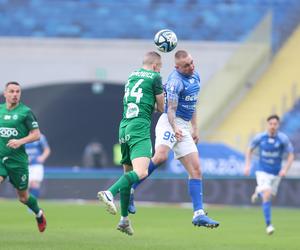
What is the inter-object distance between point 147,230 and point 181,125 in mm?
3757

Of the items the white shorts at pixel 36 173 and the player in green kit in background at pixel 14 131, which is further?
the white shorts at pixel 36 173

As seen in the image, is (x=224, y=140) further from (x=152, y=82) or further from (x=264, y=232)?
(x=152, y=82)

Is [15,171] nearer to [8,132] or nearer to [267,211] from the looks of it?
[8,132]

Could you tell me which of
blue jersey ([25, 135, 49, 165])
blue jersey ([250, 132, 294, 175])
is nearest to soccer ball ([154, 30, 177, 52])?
blue jersey ([250, 132, 294, 175])

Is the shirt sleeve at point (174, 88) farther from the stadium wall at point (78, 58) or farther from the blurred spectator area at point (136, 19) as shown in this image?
the blurred spectator area at point (136, 19)

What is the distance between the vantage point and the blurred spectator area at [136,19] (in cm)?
3400

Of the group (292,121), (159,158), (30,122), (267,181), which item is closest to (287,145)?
(267,181)

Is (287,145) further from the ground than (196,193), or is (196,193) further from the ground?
(287,145)

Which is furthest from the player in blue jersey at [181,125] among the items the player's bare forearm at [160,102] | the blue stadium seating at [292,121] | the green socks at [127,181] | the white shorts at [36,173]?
the blue stadium seating at [292,121]

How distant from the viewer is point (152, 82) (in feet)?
41.7

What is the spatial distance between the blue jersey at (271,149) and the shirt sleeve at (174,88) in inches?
234

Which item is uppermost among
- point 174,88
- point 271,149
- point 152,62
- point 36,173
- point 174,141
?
point 36,173

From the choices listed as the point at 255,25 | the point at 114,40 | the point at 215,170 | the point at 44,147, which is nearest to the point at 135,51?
the point at 114,40

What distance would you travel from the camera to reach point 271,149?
62.0 feet
